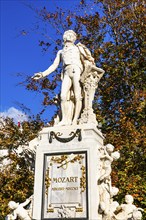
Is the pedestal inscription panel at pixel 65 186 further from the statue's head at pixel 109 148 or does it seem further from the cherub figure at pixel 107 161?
the statue's head at pixel 109 148

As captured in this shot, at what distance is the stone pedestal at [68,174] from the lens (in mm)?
6406

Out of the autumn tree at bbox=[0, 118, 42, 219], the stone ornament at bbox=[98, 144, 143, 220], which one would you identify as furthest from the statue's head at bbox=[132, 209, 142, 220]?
the autumn tree at bbox=[0, 118, 42, 219]

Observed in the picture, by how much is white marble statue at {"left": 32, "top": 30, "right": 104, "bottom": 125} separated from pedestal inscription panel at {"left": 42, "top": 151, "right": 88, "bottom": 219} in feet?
3.14

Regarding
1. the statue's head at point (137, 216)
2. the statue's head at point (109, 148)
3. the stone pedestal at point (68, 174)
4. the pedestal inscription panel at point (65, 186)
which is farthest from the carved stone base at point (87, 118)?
the statue's head at point (137, 216)

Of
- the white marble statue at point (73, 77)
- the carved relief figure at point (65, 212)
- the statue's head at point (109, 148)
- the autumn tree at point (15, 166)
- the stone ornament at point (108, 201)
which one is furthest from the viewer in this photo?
the autumn tree at point (15, 166)

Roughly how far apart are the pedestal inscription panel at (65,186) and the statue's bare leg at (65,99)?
0.91m

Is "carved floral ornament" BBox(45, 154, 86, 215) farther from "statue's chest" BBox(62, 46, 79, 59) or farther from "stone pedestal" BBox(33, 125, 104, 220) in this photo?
"statue's chest" BBox(62, 46, 79, 59)

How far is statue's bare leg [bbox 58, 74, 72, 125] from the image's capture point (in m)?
7.56

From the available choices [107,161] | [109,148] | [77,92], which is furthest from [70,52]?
[107,161]

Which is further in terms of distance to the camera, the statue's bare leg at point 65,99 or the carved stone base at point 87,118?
the statue's bare leg at point 65,99

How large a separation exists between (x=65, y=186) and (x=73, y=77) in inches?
102

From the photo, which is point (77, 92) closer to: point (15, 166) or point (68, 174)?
point (68, 174)

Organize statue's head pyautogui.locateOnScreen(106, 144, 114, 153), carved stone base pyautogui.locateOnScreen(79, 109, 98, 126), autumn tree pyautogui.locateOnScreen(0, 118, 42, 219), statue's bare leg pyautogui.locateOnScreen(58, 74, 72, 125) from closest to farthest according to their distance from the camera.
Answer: statue's head pyautogui.locateOnScreen(106, 144, 114, 153), carved stone base pyautogui.locateOnScreen(79, 109, 98, 126), statue's bare leg pyautogui.locateOnScreen(58, 74, 72, 125), autumn tree pyautogui.locateOnScreen(0, 118, 42, 219)

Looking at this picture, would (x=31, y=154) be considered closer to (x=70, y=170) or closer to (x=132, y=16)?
(x=70, y=170)
